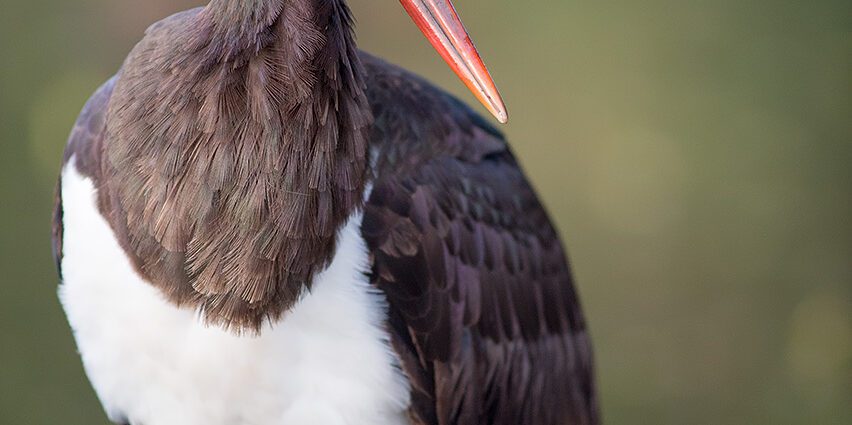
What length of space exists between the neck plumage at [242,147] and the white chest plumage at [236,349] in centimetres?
10

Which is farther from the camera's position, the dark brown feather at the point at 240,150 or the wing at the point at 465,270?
the wing at the point at 465,270

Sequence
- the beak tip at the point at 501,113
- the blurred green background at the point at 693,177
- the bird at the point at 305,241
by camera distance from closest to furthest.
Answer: the beak tip at the point at 501,113, the bird at the point at 305,241, the blurred green background at the point at 693,177

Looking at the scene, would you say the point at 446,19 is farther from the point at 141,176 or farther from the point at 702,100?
the point at 702,100

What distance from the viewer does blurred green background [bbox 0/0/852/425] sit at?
3689 millimetres

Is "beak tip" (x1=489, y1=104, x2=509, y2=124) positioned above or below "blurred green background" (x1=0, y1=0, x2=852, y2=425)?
above

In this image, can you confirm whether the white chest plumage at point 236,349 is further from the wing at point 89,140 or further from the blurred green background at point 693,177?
the blurred green background at point 693,177

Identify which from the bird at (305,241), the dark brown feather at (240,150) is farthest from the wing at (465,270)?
the dark brown feather at (240,150)

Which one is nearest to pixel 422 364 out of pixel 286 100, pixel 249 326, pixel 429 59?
pixel 249 326

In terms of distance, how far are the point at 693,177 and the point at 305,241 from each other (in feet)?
7.79

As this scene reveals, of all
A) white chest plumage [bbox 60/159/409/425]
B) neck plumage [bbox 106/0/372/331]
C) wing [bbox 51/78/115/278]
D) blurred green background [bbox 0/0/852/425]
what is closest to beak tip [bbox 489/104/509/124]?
neck plumage [bbox 106/0/372/331]

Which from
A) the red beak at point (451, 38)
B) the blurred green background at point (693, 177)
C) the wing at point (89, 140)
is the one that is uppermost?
the red beak at point (451, 38)

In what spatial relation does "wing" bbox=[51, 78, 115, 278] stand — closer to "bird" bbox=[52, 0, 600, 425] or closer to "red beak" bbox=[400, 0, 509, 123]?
"bird" bbox=[52, 0, 600, 425]

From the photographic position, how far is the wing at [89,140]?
5.82 ft

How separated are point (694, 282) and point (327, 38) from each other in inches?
98.9
